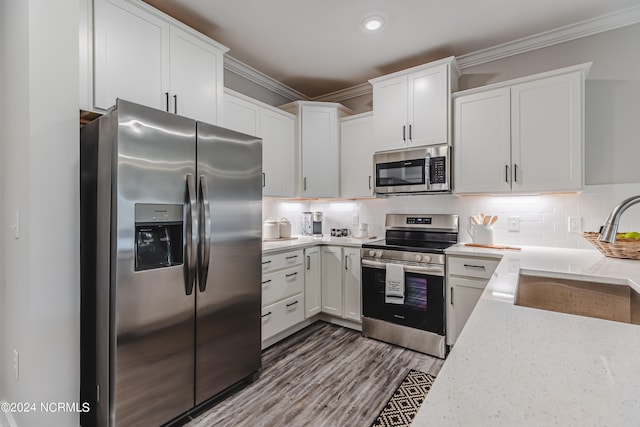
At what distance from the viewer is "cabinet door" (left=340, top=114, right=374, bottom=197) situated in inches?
133

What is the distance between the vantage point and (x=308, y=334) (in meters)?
3.11

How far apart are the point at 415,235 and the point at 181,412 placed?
8.22ft

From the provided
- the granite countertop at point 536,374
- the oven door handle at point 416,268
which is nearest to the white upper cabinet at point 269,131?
the oven door handle at point 416,268

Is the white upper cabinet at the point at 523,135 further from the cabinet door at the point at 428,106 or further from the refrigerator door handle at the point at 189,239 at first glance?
the refrigerator door handle at the point at 189,239

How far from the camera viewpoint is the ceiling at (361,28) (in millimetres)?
2287

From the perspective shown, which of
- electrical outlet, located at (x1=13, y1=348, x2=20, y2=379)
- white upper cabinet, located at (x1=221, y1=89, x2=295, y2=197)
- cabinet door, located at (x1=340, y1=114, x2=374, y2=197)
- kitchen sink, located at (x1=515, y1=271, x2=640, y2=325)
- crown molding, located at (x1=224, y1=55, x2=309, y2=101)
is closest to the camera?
kitchen sink, located at (x1=515, y1=271, x2=640, y2=325)

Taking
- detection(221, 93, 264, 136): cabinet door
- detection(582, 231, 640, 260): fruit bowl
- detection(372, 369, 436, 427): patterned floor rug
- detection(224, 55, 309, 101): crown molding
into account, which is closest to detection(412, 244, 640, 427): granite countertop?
detection(372, 369, 436, 427): patterned floor rug

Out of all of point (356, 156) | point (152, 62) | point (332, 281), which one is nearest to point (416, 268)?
point (332, 281)

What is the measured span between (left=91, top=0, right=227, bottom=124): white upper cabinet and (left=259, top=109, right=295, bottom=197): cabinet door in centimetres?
72

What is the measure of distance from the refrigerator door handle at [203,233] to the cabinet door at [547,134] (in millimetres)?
2370

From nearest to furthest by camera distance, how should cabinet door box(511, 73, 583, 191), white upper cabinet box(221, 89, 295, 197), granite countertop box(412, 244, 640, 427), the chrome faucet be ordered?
granite countertop box(412, 244, 640, 427), the chrome faucet, cabinet door box(511, 73, 583, 191), white upper cabinet box(221, 89, 295, 197)

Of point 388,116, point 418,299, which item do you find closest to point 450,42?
point 388,116

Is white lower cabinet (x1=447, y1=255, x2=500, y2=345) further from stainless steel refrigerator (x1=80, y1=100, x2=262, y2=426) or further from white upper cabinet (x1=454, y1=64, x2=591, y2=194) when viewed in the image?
stainless steel refrigerator (x1=80, y1=100, x2=262, y2=426)

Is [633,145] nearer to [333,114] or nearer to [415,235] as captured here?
[415,235]
